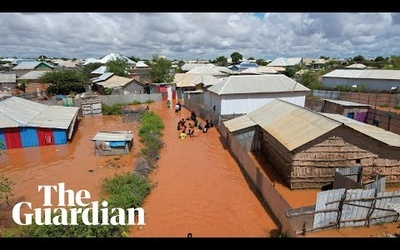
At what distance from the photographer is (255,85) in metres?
25.9

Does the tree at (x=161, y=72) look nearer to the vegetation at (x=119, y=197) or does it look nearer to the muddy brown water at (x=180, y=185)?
the muddy brown water at (x=180, y=185)

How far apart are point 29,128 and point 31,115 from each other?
7.58 feet

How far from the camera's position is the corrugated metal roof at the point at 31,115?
1953 centimetres

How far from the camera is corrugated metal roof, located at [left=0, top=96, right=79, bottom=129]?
19.5 m

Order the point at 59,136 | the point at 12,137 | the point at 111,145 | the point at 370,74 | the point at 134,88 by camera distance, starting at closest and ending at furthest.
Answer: the point at 111,145, the point at 12,137, the point at 59,136, the point at 370,74, the point at 134,88

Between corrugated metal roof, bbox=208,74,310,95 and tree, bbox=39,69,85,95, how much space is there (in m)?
25.4

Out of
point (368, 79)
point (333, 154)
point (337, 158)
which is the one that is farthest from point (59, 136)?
point (368, 79)

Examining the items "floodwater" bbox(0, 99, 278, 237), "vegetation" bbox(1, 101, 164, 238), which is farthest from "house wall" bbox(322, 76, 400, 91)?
"vegetation" bbox(1, 101, 164, 238)

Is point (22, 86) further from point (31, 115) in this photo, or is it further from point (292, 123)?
point (292, 123)

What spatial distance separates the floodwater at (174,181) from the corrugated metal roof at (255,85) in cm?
452

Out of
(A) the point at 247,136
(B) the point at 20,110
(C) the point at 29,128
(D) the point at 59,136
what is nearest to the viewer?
(A) the point at 247,136

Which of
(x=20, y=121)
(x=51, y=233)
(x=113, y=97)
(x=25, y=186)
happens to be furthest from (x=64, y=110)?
(x=51, y=233)

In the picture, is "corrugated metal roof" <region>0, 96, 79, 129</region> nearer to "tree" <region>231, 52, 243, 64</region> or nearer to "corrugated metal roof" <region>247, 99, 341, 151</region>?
"corrugated metal roof" <region>247, 99, 341, 151</region>
